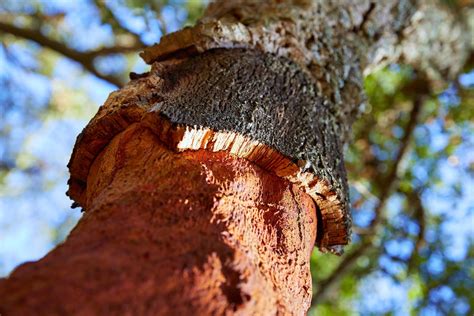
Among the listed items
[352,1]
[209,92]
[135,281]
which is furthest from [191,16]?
[135,281]

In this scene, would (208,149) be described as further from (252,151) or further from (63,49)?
(63,49)

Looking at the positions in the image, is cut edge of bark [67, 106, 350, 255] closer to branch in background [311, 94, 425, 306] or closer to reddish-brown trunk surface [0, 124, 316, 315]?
reddish-brown trunk surface [0, 124, 316, 315]

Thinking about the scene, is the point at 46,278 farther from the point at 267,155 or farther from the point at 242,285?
the point at 267,155

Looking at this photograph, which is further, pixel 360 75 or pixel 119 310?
pixel 360 75

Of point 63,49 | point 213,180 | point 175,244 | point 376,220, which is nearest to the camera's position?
point 175,244

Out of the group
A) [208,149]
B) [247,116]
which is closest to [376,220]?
[247,116]

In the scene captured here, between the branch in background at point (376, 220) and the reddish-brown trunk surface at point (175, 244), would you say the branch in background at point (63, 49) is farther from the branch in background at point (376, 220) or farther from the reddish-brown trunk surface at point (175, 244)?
the reddish-brown trunk surface at point (175, 244)

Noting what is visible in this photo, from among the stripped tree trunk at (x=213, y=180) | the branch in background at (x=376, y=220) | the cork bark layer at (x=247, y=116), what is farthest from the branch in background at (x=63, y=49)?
the cork bark layer at (x=247, y=116)

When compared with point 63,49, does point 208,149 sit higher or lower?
lower
